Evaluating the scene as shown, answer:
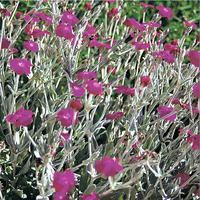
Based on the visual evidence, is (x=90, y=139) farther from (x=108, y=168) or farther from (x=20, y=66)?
(x=20, y=66)

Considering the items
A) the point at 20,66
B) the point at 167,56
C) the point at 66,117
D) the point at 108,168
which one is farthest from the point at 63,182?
the point at 167,56

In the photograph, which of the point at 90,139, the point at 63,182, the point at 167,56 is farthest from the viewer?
the point at 167,56

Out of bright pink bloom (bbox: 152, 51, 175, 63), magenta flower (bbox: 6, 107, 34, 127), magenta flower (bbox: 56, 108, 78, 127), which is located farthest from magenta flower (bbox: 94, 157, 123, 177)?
bright pink bloom (bbox: 152, 51, 175, 63)

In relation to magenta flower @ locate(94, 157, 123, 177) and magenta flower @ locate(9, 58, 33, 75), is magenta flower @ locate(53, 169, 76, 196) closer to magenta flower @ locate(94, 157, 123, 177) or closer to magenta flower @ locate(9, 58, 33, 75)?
magenta flower @ locate(94, 157, 123, 177)

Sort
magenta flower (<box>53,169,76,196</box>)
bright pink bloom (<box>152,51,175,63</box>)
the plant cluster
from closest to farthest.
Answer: magenta flower (<box>53,169,76,196</box>) < the plant cluster < bright pink bloom (<box>152,51,175,63</box>)

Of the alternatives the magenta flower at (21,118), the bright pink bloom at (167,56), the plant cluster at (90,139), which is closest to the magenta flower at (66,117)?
the plant cluster at (90,139)

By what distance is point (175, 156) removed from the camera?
1.50 meters

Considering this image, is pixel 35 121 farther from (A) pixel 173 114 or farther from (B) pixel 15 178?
(A) pixel 173 114

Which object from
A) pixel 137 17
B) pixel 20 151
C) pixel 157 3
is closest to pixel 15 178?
pixel 20 151

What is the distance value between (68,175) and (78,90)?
0.32 metres

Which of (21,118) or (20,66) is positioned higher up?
(20,66)

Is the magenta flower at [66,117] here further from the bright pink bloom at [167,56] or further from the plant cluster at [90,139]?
the bright pink bloom at [167,56]

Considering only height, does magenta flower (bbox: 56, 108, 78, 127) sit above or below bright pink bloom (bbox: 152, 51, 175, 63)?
below

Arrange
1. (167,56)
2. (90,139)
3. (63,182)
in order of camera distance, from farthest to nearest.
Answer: (167,56), (90,139), (63,182)
